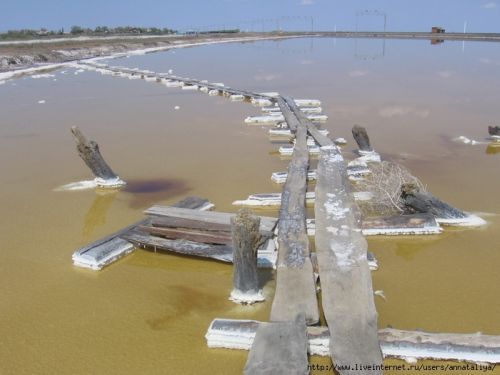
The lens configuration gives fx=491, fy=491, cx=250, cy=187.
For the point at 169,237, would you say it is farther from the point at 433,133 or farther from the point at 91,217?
the point at 433,133

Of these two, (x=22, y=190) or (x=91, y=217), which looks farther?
(x=22, y=190)

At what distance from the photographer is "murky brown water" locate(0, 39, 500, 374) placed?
15.6 feet

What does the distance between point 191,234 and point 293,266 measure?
1648 mm

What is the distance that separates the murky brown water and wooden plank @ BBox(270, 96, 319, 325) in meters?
0.40

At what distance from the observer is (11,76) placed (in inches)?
1162

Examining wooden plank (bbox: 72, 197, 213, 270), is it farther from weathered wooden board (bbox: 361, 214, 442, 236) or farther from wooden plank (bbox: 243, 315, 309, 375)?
weathered wooden board (bbox: 361, 214, 442, 236)

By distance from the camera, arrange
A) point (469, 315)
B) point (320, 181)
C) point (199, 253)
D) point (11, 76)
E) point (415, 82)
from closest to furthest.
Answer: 1. point (469, 315)
2. point (199, 253)
3. point (320, 181)
4. point (415, 82)
5. point (11, 76)

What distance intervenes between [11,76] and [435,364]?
3099 centimetres

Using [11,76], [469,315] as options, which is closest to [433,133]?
[469,315]

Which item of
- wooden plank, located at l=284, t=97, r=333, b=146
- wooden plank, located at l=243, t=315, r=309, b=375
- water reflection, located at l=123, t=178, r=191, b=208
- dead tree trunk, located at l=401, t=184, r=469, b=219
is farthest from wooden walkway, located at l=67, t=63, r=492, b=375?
wooden plank, located at l=284, t=97, r=333, b=146

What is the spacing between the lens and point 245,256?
16.2 feet

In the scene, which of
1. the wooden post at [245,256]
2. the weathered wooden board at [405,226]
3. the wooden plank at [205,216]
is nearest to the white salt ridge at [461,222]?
the weathered wooden board at [405,226]

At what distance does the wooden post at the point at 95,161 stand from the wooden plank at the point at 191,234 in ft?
9.28

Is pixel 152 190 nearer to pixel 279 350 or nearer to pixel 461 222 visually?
pixel 461 222
